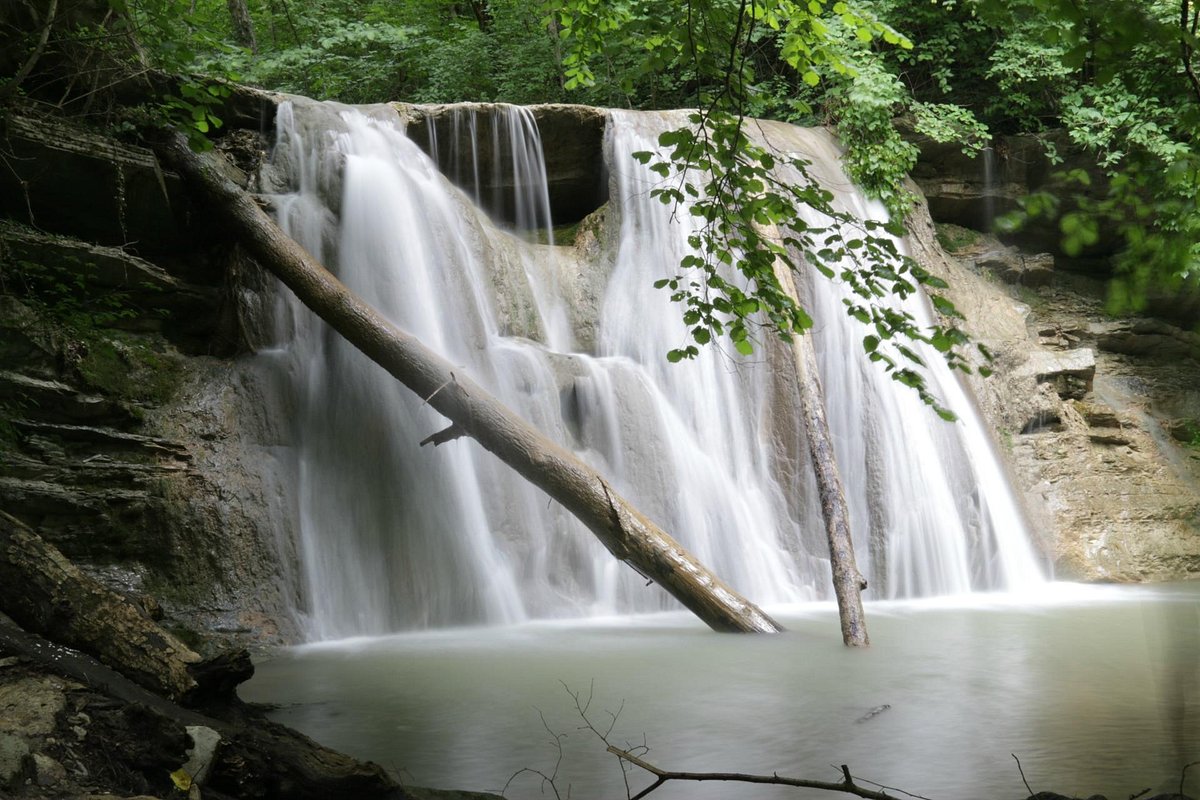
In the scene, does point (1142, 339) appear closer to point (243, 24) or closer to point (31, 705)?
point (31, 705)

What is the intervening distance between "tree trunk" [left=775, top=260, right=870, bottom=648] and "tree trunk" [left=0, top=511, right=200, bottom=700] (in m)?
3.56

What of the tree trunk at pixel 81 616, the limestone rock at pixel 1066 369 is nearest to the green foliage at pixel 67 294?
the tree trunk at pixel 81 616

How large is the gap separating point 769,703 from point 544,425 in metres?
4.04

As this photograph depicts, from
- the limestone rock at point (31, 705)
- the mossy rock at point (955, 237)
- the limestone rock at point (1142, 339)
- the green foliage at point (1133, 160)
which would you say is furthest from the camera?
the mossy rock at point (955, 237)

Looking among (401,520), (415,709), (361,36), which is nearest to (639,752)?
(415,709)

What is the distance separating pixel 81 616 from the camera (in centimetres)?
300

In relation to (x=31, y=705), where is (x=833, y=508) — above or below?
below

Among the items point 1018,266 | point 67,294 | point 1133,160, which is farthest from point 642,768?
point 1018,266

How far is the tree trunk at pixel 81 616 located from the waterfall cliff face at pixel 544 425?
12.3 feet

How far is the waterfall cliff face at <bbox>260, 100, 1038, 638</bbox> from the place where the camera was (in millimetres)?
7445

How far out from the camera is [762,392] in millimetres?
9391

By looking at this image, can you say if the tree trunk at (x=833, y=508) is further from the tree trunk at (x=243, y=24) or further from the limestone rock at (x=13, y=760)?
the tree trunk at (x=243, y=24)

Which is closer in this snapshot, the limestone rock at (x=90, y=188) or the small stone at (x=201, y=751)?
the small stone at (x=201, y=751)

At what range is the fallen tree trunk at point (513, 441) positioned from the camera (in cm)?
635
